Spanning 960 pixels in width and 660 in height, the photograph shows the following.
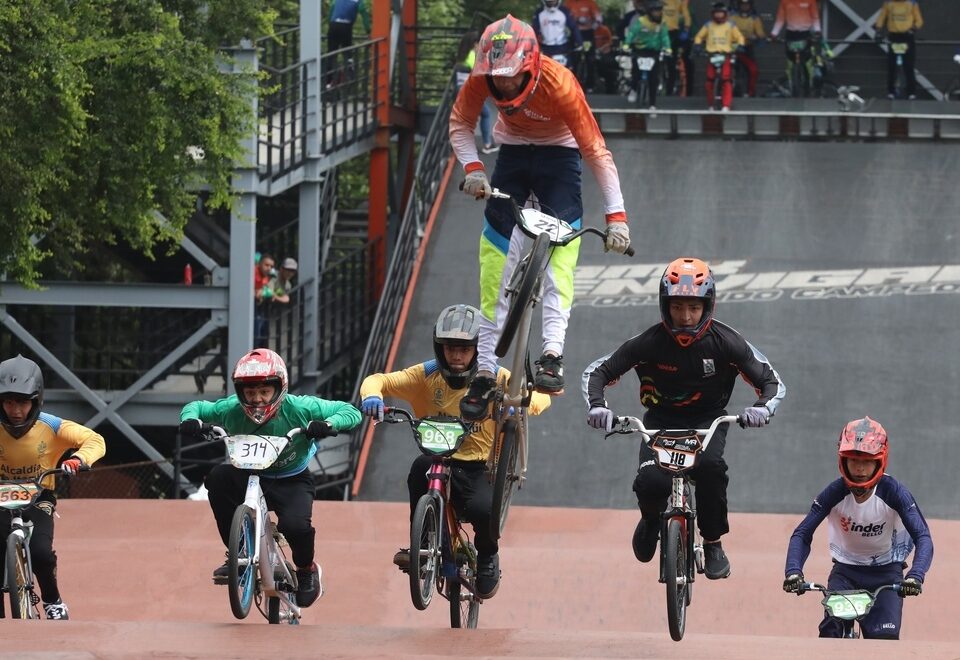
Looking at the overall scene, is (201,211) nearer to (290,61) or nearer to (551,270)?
(290,61)

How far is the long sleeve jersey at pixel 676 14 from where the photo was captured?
1034 inches

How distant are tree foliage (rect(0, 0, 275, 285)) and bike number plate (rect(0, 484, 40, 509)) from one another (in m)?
3.97

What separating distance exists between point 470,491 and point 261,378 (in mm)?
1544

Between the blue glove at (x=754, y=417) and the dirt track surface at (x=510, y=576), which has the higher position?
the blue glove at (x=754, y=417)

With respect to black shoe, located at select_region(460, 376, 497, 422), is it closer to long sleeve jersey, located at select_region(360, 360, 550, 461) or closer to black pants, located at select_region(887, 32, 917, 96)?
long sleeve jersey, located at select_region(360, 360, 550, 461)

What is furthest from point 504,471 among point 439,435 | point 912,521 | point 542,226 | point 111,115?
point 111,115

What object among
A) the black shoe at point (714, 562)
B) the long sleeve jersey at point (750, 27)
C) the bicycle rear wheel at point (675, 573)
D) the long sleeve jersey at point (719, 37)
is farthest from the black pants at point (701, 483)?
the long sleeve jersey at point (750, 27)

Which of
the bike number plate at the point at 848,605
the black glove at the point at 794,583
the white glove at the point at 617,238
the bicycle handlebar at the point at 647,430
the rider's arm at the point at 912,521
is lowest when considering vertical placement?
the bike number plate at the point at 848,605

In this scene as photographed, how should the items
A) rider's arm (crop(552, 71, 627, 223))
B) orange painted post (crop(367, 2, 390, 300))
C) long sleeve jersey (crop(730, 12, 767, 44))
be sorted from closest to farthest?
rider's arm (crop(552, 71, 627, 223))
orange painted post (crop(367, 2, 390, 300))
long sleeve jersey (crop(730, 12, 767, 44))

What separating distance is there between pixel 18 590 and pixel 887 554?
16.5ft

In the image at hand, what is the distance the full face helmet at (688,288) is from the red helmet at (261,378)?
2156mm

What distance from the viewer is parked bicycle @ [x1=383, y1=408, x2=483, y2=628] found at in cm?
984

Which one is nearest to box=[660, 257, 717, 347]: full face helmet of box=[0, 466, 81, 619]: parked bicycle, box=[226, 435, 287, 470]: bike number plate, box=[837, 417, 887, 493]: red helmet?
box=[837, 417, 887, 493]: red helmet

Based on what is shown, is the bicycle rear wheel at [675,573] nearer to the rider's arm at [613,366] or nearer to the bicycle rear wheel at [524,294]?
the rider's arm at [613,366]
